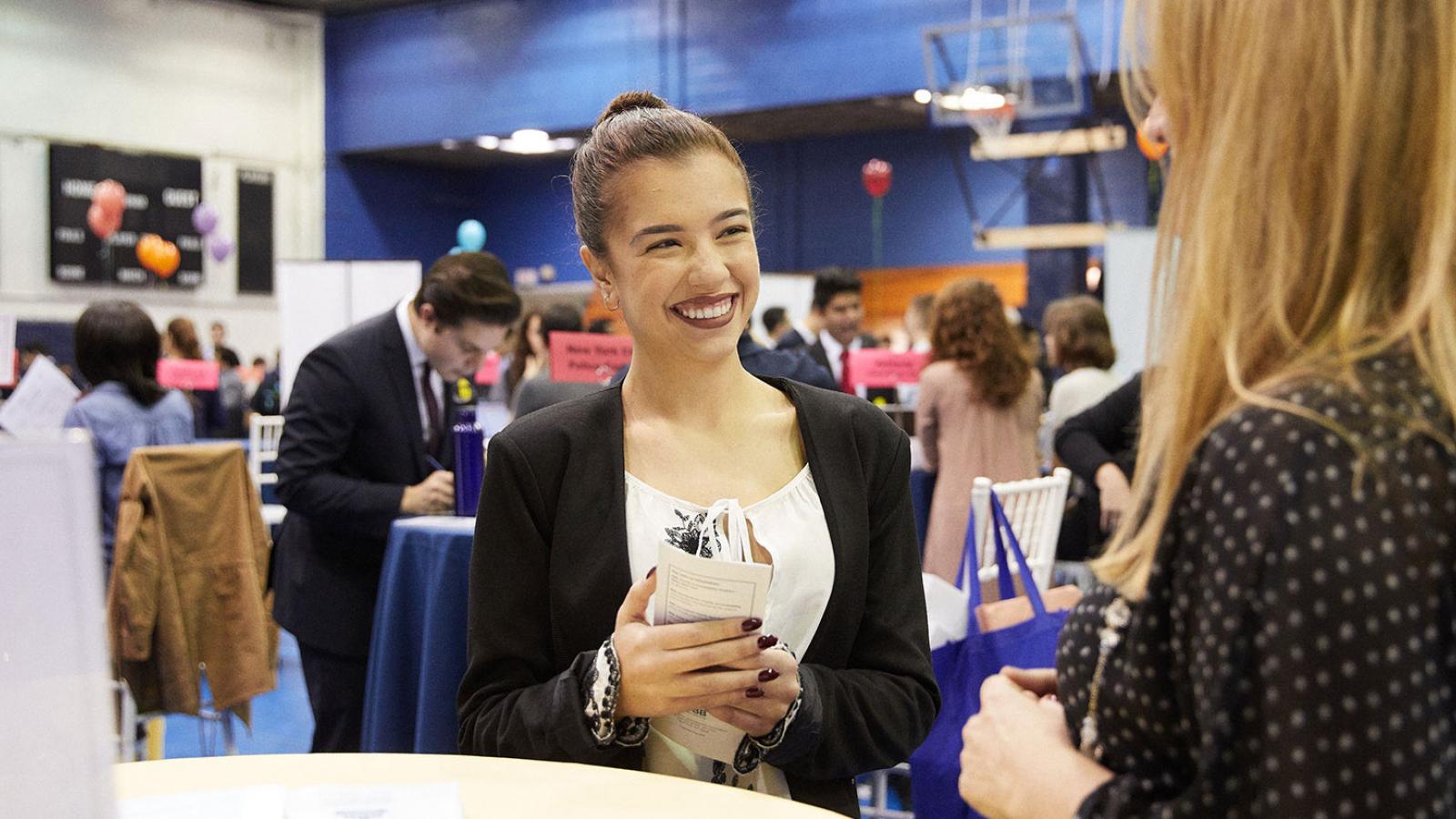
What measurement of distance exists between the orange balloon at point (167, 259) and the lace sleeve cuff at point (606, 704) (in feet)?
41.6

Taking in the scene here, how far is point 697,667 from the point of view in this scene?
127cm

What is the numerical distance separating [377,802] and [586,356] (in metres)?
3.07

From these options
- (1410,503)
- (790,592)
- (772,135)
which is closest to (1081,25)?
(772,135)

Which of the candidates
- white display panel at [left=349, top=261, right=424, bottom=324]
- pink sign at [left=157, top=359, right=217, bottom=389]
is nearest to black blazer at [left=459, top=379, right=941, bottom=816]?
white display panel at [left=349, top=261, right=424, bottom=324]

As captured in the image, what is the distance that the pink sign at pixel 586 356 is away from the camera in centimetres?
414

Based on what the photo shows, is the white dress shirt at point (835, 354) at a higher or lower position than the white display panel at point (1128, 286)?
lower

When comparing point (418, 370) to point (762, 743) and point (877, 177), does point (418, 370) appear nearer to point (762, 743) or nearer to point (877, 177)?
point (762, 743)

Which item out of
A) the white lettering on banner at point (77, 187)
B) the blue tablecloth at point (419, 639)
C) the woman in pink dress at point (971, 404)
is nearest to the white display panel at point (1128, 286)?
the woman in pink dress at point (971, 404)

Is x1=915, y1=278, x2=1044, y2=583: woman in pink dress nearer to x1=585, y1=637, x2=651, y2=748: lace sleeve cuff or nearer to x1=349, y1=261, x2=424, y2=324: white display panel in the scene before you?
x1=585, y1=637, x2=651, y2=748: lace sleeve cuff

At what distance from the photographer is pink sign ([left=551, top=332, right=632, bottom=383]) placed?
4137 mm

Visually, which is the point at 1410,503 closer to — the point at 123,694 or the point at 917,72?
the point at 123,694

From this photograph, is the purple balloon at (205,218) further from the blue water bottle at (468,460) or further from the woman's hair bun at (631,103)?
the woman's hair bun at (631,103)

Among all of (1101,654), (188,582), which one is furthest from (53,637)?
(188,582)

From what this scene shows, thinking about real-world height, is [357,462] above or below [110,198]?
below
